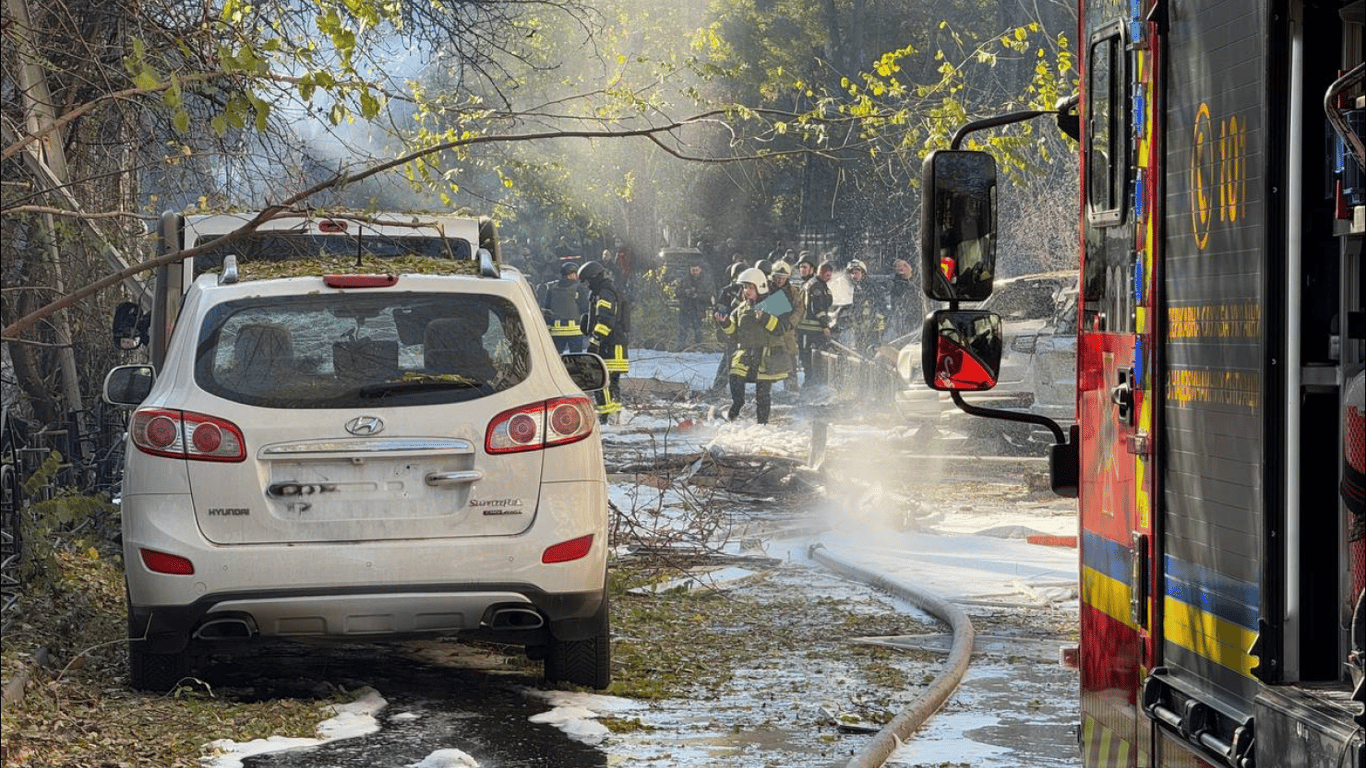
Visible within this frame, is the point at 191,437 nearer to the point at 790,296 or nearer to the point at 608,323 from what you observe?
the point at 608,323

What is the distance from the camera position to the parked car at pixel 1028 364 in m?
17.9

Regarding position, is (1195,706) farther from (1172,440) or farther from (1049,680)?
(1049,680)

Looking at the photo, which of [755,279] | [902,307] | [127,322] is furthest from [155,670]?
[902,307]

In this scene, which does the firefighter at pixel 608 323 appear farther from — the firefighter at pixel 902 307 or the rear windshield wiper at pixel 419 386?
the rear windshield wiper at pixel 419 386

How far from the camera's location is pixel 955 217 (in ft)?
15.1

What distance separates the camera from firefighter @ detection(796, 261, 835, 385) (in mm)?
27256

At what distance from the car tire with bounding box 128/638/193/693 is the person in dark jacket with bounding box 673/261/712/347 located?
29522mm

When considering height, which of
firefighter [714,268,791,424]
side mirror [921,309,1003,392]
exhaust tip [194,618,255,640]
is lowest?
exhaust tip [194,618,255,640]

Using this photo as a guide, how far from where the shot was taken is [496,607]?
715cm

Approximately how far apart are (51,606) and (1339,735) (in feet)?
22.7

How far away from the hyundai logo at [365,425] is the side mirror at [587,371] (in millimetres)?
1237

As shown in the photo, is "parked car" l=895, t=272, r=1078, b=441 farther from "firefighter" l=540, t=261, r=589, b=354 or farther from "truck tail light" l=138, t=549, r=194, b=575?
"truck tail light" l=138, t=549, r=194, b=575

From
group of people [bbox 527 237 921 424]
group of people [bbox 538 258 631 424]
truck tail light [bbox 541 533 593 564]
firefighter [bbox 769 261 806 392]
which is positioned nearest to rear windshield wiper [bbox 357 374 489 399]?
truck tail light [bbox 541 533 593 564]

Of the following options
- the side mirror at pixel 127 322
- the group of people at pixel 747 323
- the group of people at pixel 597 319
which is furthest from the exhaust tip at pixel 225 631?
the group of people at pixel 597 319
